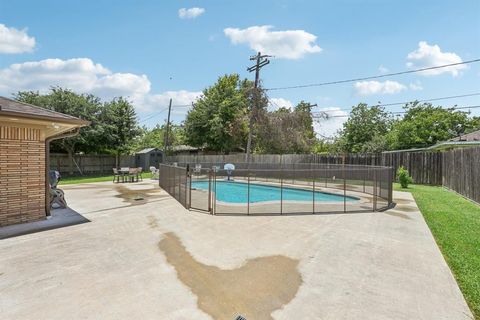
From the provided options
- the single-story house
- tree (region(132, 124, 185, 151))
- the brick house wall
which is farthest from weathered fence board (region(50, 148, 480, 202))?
the brick house wall

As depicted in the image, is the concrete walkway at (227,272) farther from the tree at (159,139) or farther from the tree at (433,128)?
the tree at (159,139)

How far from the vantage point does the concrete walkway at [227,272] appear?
2943 mm

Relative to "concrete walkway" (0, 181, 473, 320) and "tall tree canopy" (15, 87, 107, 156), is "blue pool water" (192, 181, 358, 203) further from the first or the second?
"tall tree canopy" (15, 87, 107, 156)

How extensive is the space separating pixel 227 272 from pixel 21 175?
5582mm


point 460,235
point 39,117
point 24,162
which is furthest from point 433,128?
point 24,162

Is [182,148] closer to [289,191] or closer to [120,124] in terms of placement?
[120,124]

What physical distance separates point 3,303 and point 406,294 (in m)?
4.66

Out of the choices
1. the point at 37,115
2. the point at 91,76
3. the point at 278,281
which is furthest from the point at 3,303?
the point at 91,76

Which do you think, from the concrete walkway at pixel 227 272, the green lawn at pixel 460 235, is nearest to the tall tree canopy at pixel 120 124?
the concrete walkway at pixel 227 272

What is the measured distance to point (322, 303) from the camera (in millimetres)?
3082

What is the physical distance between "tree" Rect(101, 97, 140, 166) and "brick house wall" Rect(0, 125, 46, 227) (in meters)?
15.7

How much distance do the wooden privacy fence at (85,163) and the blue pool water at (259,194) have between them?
12518mm

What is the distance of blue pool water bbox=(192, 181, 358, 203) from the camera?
11740mm

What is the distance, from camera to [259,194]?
1404 cm
